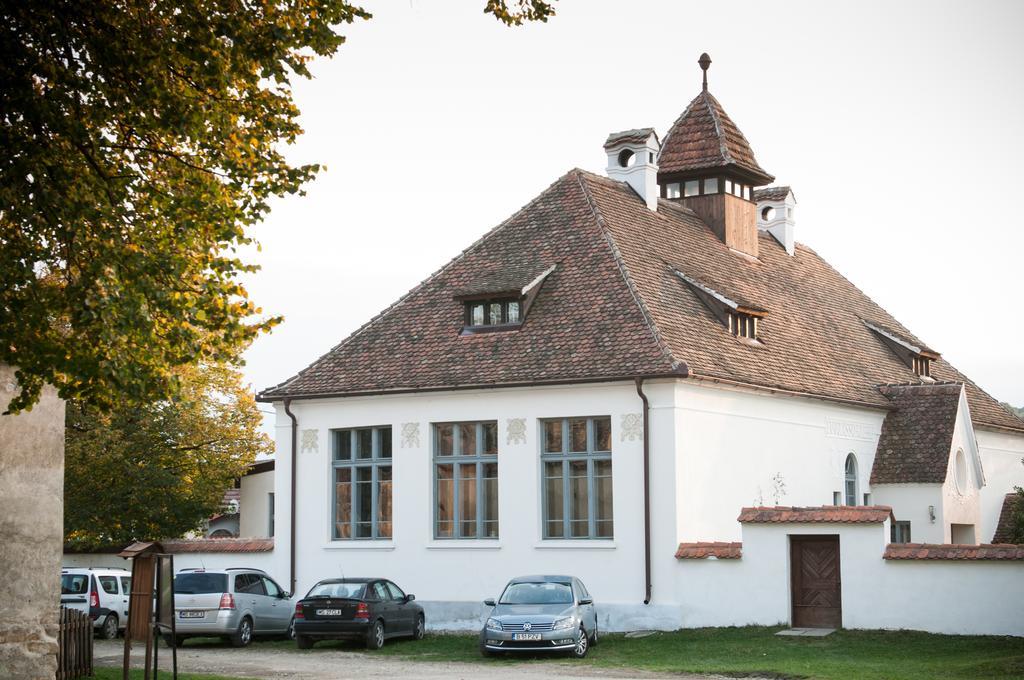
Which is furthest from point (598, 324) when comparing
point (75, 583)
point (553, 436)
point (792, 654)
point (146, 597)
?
point (146, 597)

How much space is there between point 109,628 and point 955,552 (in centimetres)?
1873

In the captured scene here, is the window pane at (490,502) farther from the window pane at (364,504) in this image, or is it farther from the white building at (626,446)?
the window pane at (364,504)

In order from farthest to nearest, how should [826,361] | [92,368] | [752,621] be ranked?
[826,361], [752,621], [92,368]

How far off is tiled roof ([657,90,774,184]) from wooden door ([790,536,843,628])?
48.6ft

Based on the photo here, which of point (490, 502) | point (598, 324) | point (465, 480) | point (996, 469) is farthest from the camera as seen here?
point (996, 469)

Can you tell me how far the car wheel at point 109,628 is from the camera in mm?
32438

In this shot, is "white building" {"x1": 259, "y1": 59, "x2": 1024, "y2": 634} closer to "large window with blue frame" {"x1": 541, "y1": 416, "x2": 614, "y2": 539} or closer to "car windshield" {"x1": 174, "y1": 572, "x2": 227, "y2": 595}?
"large window with blue frame" {"x1": 541, "y1": 416, "x2": 614, "y2": 539}

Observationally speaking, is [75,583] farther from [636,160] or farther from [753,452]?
[636,160]

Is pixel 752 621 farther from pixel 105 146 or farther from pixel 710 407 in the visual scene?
pixel 105 146

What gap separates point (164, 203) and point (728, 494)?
17016mm

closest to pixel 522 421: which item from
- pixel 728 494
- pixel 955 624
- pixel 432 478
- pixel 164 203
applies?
pixel 432 478

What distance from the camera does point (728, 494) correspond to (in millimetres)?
30703

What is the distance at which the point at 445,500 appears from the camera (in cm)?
3142

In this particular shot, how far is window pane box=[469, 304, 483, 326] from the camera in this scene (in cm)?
3244
